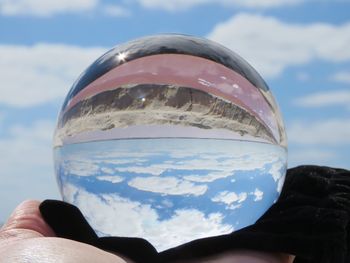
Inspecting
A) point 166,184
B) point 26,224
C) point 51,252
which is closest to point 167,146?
point 166,184

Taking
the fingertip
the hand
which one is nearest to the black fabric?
the fingertip

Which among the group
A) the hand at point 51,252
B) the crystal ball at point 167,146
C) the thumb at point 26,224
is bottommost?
the thumb at point 26,224

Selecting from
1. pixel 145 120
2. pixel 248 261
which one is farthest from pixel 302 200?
pixel 145 120

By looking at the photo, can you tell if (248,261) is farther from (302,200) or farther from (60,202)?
(60,202)

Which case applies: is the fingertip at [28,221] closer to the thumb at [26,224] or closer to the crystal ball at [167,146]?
the thumb at [26,224]

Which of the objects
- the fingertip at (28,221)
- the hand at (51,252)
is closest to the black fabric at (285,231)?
the fingertip at (28,221)

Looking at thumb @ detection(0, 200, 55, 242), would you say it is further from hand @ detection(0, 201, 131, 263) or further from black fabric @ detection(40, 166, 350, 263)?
hand @ detection(0, 201, 131, 263)

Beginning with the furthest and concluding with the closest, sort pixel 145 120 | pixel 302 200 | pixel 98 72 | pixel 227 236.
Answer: pixel 302 200
pixel 227 236
pixel 98 72
pixel 145 120
